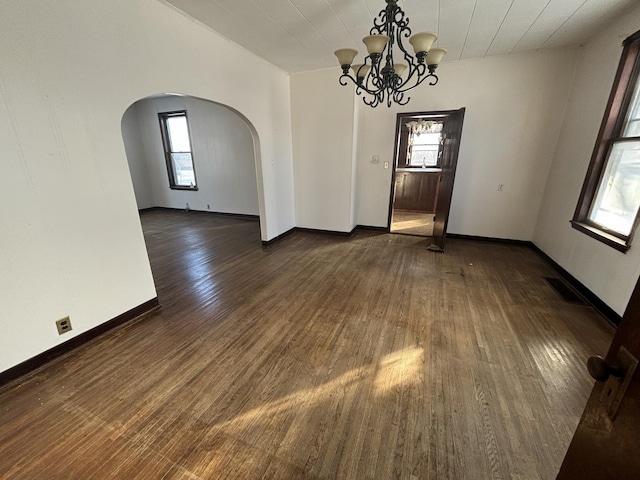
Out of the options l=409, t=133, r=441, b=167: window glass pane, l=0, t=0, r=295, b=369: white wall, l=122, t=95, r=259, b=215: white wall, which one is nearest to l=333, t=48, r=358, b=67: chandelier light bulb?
l=0, t=0, r=295, b=369: white wall

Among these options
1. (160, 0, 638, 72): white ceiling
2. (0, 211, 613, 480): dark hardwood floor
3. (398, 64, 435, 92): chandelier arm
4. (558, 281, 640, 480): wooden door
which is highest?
(160, 0, 638, 72): white ceiling

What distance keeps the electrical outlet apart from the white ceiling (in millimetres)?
2903

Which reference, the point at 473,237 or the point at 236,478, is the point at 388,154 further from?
the point at 236,478

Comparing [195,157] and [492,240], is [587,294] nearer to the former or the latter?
[492,240]

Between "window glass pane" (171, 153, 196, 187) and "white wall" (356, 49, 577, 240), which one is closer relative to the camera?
"white wall" (356, 49, 577, 240)

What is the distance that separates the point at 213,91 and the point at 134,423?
3.20 m

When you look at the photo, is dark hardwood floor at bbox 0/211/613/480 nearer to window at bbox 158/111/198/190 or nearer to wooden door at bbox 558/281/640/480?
wooden door at bbox 558/281/640/480

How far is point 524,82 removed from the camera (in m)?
3.85

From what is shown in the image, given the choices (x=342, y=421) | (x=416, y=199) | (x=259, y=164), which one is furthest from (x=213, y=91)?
(x=416, y=199)

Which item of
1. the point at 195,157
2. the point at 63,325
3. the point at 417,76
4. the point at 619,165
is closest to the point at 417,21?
the point at 417,76

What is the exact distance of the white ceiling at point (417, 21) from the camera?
97.9 inches

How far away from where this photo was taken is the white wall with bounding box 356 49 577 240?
3.80 m

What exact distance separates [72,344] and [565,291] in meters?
4.91

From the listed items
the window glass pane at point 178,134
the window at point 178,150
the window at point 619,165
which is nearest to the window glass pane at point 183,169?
the window at point 178,150
